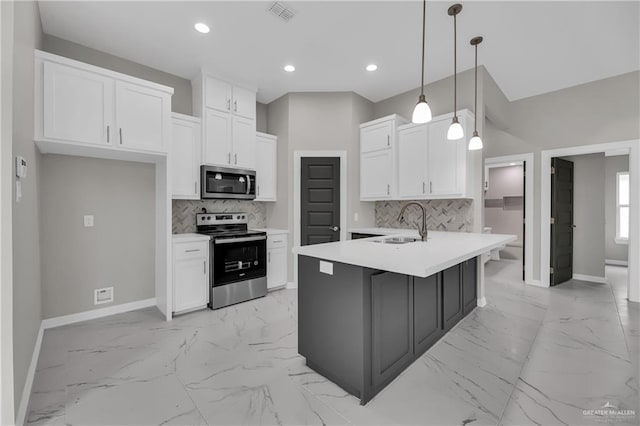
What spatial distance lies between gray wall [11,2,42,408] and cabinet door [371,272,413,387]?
1991 millimetres

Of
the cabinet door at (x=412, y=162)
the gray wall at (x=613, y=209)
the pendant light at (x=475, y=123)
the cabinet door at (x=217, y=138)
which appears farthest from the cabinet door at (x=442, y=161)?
the gray wall at (x=613, y=209)

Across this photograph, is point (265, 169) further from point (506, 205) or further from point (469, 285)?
point (506, 205)

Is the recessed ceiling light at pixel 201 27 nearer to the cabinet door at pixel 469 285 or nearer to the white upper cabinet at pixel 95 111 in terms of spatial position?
the white upper cabinet at pixel 95 111

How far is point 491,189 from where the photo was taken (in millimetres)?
7242

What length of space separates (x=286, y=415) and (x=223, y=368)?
2.35 ft

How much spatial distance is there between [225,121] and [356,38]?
194 centimetres

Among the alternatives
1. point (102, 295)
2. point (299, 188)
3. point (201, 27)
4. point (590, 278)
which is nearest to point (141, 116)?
point (201, 27)

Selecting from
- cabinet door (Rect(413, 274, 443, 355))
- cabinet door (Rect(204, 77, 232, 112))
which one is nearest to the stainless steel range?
cabinet door (Rect(204, 77, 232, 112))

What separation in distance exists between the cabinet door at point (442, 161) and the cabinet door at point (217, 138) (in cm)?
266

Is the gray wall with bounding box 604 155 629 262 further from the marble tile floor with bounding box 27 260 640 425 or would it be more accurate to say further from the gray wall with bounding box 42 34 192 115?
the gray wall with bounding box 42 34 192 115

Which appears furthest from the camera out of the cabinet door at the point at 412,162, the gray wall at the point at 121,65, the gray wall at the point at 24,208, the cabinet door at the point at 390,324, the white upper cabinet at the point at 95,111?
the cabinet door at the point at 412,162

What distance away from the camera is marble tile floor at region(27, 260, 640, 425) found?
1.65m

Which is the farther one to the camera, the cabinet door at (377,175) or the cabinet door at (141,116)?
the cabinet door at (377,175)

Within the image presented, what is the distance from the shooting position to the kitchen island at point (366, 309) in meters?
1.71
